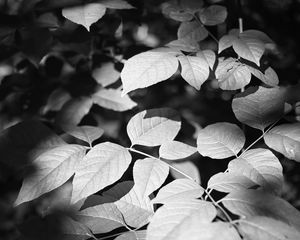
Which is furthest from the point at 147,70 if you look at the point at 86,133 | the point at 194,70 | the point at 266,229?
the point at 266,229

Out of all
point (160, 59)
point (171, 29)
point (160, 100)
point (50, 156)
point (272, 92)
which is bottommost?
point (160, 100)

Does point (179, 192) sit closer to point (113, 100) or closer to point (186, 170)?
point (186, 170)

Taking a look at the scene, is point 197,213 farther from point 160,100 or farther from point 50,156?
point 160,100

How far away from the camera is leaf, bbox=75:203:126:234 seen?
0.92 m

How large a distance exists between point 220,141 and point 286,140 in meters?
0.18

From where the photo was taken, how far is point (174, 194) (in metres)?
0.84

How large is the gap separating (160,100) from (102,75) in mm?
538

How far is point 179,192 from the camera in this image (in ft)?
2.78

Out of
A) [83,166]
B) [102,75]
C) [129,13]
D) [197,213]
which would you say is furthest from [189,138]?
[197,213]

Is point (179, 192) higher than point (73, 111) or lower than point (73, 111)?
higher

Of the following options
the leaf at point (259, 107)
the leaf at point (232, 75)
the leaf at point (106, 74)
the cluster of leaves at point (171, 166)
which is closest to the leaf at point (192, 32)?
the cluster of leaves at point (171, 166)

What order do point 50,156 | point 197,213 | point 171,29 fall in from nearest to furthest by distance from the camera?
point 197,213 < point 50,156 < point 171,29

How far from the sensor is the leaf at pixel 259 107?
106 centimetres

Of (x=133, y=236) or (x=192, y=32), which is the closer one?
(x=133, y=236)
